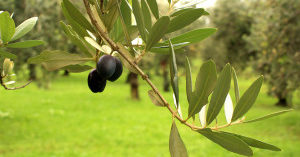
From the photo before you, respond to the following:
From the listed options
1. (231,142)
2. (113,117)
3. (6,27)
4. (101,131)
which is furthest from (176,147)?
(113,117)

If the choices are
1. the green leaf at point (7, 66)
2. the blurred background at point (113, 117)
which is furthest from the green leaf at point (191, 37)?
the blurred background at point (113, 117)

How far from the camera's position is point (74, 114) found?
32.1 feet

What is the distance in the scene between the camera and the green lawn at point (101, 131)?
6.58 metres

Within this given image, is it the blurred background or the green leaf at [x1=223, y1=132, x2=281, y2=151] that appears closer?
the green leaf at [x1=223, y1=132, x2=281, y2=151]

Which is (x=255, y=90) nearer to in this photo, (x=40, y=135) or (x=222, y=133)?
(x=222, y=133)

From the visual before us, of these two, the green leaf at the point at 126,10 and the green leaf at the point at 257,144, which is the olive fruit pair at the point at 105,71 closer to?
the green leaf at the point at 126,10

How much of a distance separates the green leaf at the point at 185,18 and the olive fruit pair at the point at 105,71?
9 centimetres

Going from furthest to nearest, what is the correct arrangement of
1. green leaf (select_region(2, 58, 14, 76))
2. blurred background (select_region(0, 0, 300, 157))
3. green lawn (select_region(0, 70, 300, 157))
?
green lawn (select_region(0, 70, 300, 157)) < blurred background (select_region(0, 0, 300, 157)) < green leaf (select_region(2, 58, 14, 76))

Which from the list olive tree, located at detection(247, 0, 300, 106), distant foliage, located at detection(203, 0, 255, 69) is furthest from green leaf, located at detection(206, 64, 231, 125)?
distant foliage, located at detection(203, 0, 255, 69)

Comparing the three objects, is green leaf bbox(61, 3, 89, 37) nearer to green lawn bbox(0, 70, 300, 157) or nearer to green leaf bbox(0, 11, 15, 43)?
green leaf bbox(0, 11, 15, 43)

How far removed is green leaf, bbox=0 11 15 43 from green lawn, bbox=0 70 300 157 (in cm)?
582

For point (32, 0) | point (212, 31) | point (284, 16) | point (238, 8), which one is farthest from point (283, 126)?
point (212, 31)

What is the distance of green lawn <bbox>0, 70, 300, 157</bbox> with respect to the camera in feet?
21.6

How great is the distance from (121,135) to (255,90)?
24.7 feet
